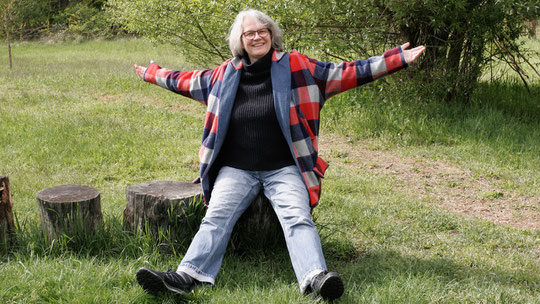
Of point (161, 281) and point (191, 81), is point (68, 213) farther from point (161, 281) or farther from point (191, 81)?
point (191, 81)

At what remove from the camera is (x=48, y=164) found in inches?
265

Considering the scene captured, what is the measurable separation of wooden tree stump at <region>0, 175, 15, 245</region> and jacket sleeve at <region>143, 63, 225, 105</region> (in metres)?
1.30

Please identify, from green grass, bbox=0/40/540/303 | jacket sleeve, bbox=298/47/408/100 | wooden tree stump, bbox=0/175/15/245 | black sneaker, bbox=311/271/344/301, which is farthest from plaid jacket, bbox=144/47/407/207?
wooden tree stump, bbox=0/175/15/245

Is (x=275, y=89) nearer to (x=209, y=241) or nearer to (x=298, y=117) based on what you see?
(x=298, y=117)

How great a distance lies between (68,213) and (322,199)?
2330 millimetres

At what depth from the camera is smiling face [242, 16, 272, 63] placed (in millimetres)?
3963

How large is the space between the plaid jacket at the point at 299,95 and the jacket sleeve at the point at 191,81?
159mm

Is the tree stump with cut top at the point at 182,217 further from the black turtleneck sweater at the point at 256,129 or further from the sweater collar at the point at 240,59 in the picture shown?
the sweater collar at the point at 240,59

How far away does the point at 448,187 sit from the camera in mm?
6035

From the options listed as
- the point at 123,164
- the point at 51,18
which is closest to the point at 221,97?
the point at 123,164

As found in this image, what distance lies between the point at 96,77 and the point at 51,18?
21.5m

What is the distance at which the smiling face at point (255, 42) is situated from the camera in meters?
3.96

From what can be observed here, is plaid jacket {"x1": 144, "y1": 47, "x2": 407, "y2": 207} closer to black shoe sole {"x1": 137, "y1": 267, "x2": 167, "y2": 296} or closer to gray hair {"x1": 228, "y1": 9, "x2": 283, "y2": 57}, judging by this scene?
gray hair {"x1": 228, "y1": 9, "x2": 283, "y2": 57}

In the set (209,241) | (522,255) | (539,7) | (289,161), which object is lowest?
(522,255)
